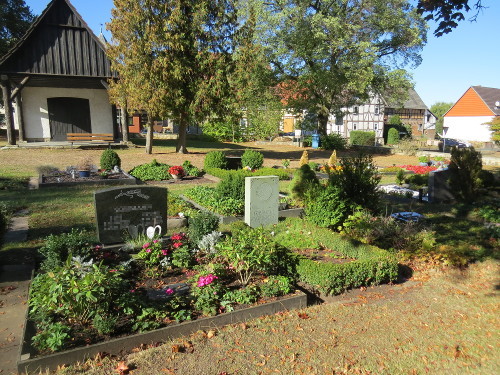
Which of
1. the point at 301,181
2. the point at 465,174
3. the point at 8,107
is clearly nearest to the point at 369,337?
the point at 301,181

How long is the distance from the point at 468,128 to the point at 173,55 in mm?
53049

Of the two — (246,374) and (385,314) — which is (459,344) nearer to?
(385,314)

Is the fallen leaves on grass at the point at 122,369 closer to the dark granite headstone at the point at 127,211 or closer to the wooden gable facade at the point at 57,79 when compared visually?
the dark granite headstone at the point at 127,211

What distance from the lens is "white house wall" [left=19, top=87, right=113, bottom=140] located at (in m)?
25.2

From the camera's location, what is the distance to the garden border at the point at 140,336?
3.87 m

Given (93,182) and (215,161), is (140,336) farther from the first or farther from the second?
(215,161)

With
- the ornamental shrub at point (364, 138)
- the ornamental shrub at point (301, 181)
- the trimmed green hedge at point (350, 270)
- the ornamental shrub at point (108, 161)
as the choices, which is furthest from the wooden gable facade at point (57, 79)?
the ornamental shrub at point (364, 138)

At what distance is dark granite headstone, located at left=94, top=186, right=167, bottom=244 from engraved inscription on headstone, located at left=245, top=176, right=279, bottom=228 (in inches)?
84.9

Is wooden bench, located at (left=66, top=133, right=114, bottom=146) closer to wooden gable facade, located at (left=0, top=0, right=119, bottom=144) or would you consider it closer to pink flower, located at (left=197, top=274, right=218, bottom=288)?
wooden gable facade, located at (left=0, top=0, right=119, bottom=144)

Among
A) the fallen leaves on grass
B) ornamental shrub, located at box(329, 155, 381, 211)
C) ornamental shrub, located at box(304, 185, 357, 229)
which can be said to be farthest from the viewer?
ornamental shrub, located at box(329, 155, 381, 211)

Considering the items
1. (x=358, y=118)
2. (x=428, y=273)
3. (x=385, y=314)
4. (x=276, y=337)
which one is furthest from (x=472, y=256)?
(x=358, y=118)

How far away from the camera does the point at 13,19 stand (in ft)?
112

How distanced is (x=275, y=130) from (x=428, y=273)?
3301 centimetres

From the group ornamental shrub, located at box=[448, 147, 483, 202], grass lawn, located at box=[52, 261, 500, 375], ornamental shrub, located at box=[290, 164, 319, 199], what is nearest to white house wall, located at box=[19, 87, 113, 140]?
ornamental shrub, located at box=[290, 164, 319, 199]
